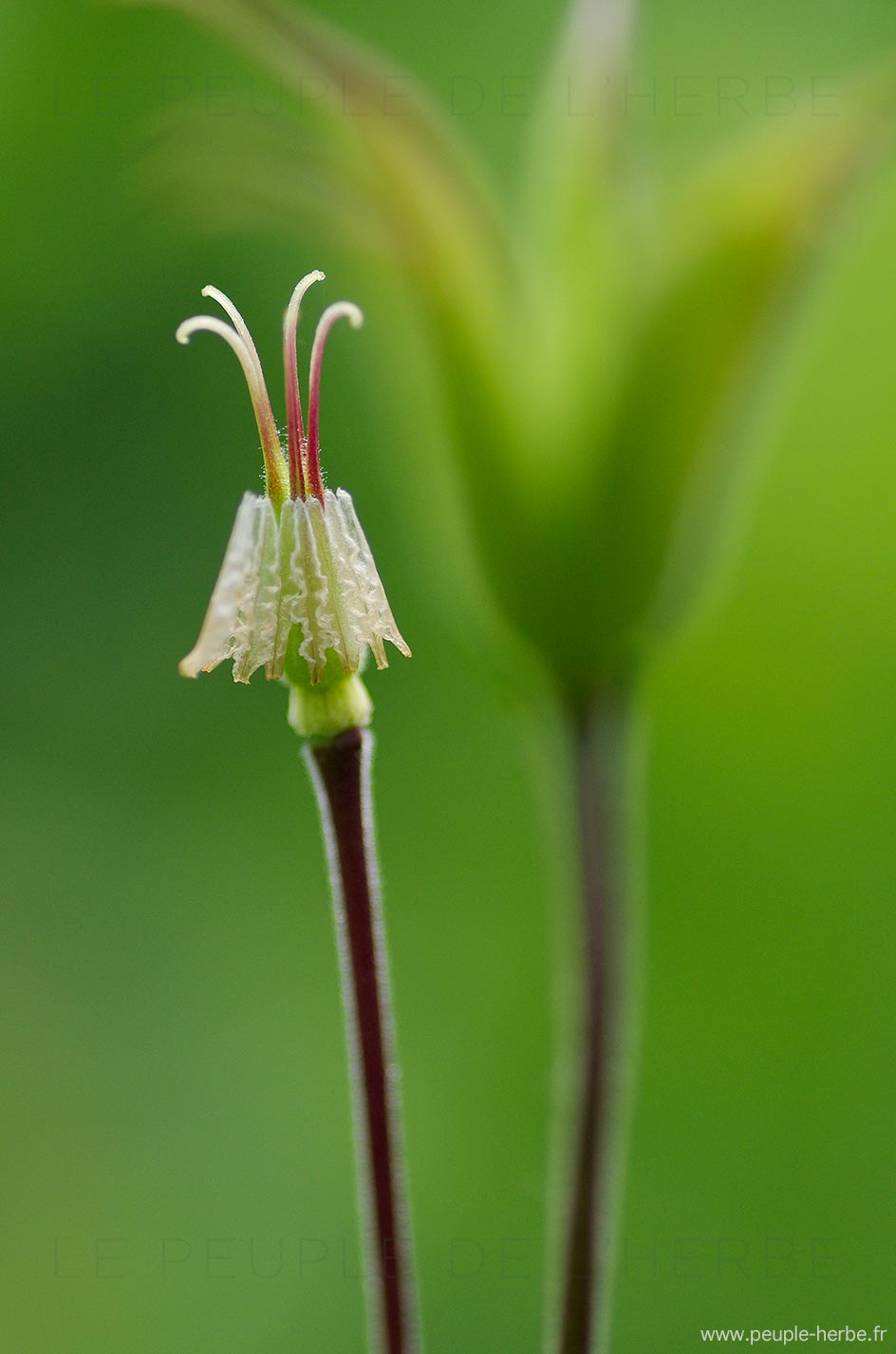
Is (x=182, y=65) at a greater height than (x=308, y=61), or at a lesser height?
greater

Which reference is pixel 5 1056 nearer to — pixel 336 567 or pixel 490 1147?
pixel 490 1147

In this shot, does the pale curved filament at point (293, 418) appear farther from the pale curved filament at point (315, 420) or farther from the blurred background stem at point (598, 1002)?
the blurred background stem at point (598, 1002)

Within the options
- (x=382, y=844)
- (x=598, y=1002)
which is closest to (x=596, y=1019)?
(x=598, y=1002)

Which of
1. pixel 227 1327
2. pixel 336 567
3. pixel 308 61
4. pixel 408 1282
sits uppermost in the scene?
pixel 308 61

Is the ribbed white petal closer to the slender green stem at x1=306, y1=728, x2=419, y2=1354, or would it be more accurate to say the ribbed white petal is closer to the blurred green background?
the slender green stem at x1=306, y1=728, x2=419, y2=1354

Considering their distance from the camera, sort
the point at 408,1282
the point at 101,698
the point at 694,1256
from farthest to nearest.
→ the point at 101,698 < the point at 694,1256 < the point at 408,1282

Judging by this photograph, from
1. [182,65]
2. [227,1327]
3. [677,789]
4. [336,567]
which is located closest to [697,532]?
[336,567]

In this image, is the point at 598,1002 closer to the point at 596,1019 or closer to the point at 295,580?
the point at 596,1019
